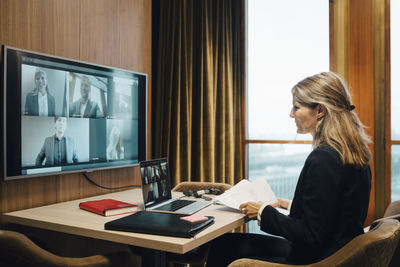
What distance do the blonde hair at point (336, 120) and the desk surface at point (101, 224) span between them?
0.55m

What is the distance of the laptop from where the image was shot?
6.24 feet

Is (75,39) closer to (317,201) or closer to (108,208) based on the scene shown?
(108,208)

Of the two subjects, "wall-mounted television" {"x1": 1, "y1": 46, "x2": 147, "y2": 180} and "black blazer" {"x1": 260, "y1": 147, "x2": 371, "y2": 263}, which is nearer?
"black blazer" {"x1": 260, "y1": 147, "x2": 371, "y2": 263}

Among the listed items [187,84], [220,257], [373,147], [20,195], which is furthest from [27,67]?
[373,147]

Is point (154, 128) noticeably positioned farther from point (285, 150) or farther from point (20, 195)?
point (20, 195)

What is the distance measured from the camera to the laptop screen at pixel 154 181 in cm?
192

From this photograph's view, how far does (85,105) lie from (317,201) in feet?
4.96

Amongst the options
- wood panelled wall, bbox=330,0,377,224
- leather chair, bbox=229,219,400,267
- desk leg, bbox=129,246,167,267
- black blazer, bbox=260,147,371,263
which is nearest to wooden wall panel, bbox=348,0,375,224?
wood panelled wall, bbox=330,0,377,224

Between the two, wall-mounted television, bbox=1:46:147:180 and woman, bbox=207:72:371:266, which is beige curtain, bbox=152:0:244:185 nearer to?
wall-mounted television, bbox=1:46:147:180

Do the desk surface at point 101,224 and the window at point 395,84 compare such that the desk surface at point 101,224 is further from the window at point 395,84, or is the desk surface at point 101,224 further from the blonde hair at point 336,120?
the window at point 395,84

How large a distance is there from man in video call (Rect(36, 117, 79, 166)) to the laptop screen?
1.79 feet

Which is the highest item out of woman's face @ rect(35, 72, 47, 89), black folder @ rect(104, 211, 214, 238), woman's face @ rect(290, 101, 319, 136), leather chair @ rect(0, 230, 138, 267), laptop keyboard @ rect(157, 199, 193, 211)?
woman's face @ rect(35, 72, 47, 89)

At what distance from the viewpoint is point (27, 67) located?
1962 millimetres

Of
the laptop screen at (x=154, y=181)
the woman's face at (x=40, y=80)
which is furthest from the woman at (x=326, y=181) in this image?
the woman's face at (x=40, y=80)
